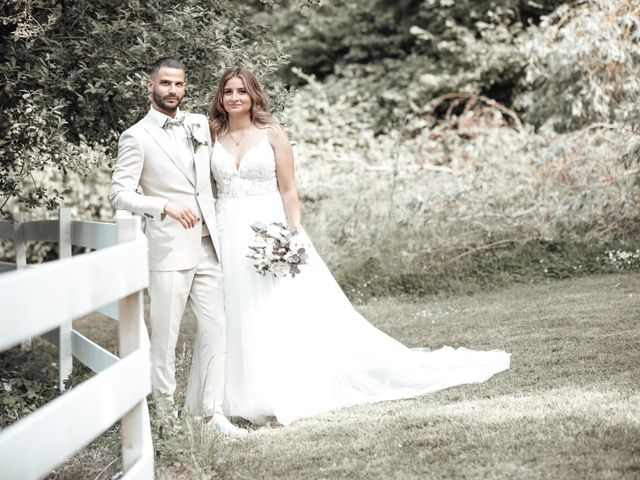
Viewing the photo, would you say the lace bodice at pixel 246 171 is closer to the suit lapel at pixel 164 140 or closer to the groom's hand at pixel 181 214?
the suit lapel at pixel 164 140

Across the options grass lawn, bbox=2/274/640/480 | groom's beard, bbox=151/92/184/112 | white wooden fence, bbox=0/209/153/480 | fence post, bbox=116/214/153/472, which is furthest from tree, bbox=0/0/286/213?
fence post, bbox=116/214/153/472

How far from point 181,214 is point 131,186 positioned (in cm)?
34

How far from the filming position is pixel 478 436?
4086mm

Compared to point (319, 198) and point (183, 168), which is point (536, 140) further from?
point (183, 168)

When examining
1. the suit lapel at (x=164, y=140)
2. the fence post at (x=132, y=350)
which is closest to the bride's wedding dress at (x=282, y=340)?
the suit lapel at (x=164, y=140)

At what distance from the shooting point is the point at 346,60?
1795 cm

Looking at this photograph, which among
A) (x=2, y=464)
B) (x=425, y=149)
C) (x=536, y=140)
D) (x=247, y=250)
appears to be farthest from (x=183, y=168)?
(x=425, y=149)

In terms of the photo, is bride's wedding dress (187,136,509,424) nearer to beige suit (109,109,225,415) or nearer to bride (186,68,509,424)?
bride (186,68,509,424)

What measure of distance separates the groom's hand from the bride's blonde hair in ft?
3.22

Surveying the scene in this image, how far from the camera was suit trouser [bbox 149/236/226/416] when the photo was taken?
4.75m

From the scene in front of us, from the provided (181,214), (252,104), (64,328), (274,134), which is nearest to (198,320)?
(181,214)

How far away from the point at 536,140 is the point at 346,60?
25.2 feet

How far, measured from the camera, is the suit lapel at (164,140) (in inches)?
185

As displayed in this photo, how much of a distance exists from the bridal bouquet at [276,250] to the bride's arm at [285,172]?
141mm
